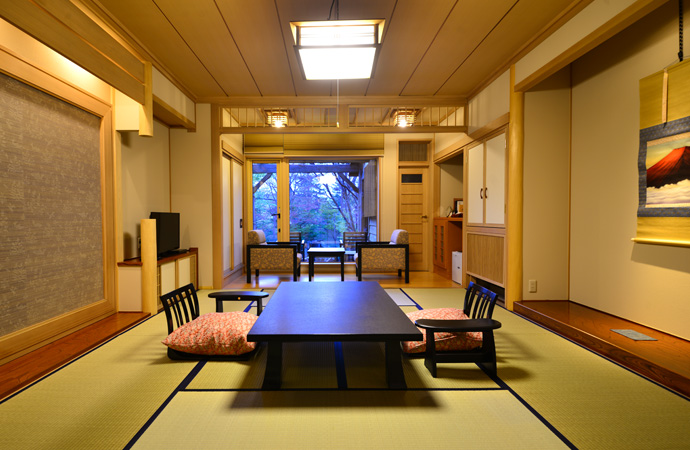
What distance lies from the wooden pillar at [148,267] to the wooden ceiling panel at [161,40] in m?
1.81

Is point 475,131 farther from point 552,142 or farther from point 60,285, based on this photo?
point 60,285

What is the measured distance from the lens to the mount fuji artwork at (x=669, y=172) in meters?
2.36

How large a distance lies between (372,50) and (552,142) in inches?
97.3

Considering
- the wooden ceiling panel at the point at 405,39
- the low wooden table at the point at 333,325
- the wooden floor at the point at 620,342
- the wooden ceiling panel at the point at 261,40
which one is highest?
the wooden ceiling panel at the point at 405,39

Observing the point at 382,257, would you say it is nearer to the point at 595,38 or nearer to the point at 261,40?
the point at 261,40

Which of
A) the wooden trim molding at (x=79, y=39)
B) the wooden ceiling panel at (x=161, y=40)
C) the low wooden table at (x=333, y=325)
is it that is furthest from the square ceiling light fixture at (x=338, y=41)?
the low wooden table at (x=333, y=325)

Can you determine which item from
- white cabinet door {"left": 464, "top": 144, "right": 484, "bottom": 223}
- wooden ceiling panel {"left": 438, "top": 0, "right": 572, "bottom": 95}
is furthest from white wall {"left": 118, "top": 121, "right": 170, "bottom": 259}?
white cabinet door {"left": 464, "top": 144, "right": 484, "bottom": 223}

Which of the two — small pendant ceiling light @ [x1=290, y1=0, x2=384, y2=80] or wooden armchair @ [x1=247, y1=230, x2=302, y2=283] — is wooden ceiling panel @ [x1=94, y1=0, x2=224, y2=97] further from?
wooden armchair @ [x1=247, y1=230, x2=302, y2=283]

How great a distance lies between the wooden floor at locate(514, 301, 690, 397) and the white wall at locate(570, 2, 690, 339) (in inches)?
6.5

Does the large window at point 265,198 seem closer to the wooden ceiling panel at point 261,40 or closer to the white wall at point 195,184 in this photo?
the white wall at point 195,184

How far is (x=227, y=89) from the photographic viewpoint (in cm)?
440

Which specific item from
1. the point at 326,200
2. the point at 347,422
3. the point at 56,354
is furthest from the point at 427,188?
the point at 56,354

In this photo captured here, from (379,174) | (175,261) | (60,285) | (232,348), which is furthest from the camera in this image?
(379,174)

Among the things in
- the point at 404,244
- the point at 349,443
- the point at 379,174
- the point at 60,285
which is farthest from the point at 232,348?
the point at 379,174
